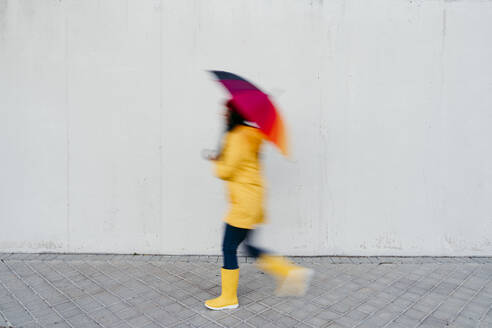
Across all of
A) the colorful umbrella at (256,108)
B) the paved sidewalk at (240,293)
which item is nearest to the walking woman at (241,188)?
the colorful umbrella at (256,108)

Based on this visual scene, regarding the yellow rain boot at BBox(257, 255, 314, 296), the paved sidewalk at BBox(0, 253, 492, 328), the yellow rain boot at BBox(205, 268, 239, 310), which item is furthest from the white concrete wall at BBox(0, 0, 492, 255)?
the yellow rain boot at BBox(205, 268, 239, 310)

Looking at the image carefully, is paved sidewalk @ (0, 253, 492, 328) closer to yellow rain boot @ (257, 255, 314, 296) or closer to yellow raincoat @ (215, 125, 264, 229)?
yellow rain boot @ (257, 255, 314, 296)

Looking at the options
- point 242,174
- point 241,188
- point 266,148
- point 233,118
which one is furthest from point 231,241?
point 266,148

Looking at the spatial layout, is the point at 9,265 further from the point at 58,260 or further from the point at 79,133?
the point at 79,133

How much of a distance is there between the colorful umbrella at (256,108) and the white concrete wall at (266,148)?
1.61 m

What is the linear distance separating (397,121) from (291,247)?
2079 millimetres

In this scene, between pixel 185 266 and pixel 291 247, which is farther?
pixel 291 247

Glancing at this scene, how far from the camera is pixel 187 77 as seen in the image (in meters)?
4.86

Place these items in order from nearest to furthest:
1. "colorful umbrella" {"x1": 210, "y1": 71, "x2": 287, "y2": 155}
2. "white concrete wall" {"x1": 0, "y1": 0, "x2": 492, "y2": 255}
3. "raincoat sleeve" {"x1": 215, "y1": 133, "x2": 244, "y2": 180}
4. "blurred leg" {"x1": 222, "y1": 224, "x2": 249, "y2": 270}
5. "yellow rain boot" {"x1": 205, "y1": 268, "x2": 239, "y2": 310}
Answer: "colorful umbrella" {"x1": 210, "y1": 71, "x2": 287, "y2": 155} → "raincoat sleeve" {"x1": 215, "y1": 133, "x2": 244, "y2": 180} → "blurred leg" {"x1": 222, "y1": 224, "x2": 249, "y2": 270} → "yellow rain boot" {"x1": 205, "y1": 268, "x2": 239, "y2": 310} → "white concrete wall" {"x1": 0, "y1": 0, "x2": 492, "y2": 255}

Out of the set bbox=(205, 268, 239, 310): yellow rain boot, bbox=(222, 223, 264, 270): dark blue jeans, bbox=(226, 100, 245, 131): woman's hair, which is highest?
bbox=(226, 100, 245, 131): woman's hair

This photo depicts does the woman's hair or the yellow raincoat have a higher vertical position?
the woman's hair

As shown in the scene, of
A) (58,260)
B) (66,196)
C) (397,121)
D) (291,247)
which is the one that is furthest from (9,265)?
(397,121)

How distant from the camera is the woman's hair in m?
3.37

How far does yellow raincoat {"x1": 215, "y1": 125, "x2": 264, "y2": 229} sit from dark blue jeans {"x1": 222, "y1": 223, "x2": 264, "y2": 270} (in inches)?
3.3
